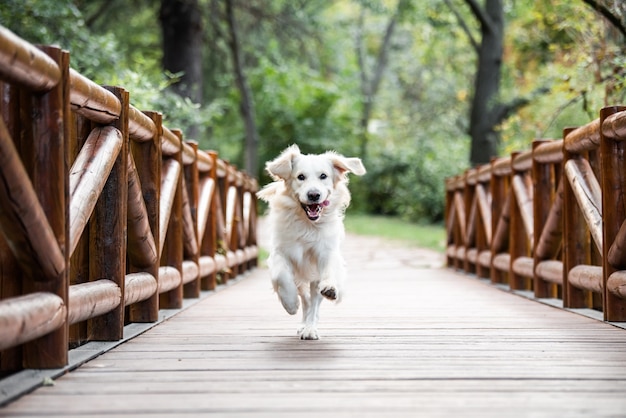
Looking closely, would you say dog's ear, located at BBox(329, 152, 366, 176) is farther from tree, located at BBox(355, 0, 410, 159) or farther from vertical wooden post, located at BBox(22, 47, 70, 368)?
tree, located at BBox(355, 0, 410, 159)

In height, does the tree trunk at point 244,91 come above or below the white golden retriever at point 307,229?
above

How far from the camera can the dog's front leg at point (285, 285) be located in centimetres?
459

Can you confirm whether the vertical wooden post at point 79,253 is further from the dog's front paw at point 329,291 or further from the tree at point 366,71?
the tree at point 366,71

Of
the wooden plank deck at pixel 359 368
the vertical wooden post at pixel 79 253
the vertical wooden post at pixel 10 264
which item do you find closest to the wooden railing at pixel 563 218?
the wooden plank deck at pixel 359 368

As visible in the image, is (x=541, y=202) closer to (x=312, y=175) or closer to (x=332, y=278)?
(x=312, y=175)

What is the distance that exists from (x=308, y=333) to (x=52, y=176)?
1888 mm

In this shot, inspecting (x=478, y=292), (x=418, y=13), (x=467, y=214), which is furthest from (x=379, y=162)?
(x=478, y=292)

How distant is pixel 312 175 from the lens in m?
4.95

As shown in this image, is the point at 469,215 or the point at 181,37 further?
the point at 181,37

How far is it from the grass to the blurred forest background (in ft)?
2.54

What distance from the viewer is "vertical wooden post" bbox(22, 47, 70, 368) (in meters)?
3.23

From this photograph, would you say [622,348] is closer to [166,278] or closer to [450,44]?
[166,278]

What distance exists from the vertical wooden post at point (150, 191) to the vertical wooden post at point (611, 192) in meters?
2.85

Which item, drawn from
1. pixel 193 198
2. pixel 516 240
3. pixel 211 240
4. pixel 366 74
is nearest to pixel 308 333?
pixel 193 198
